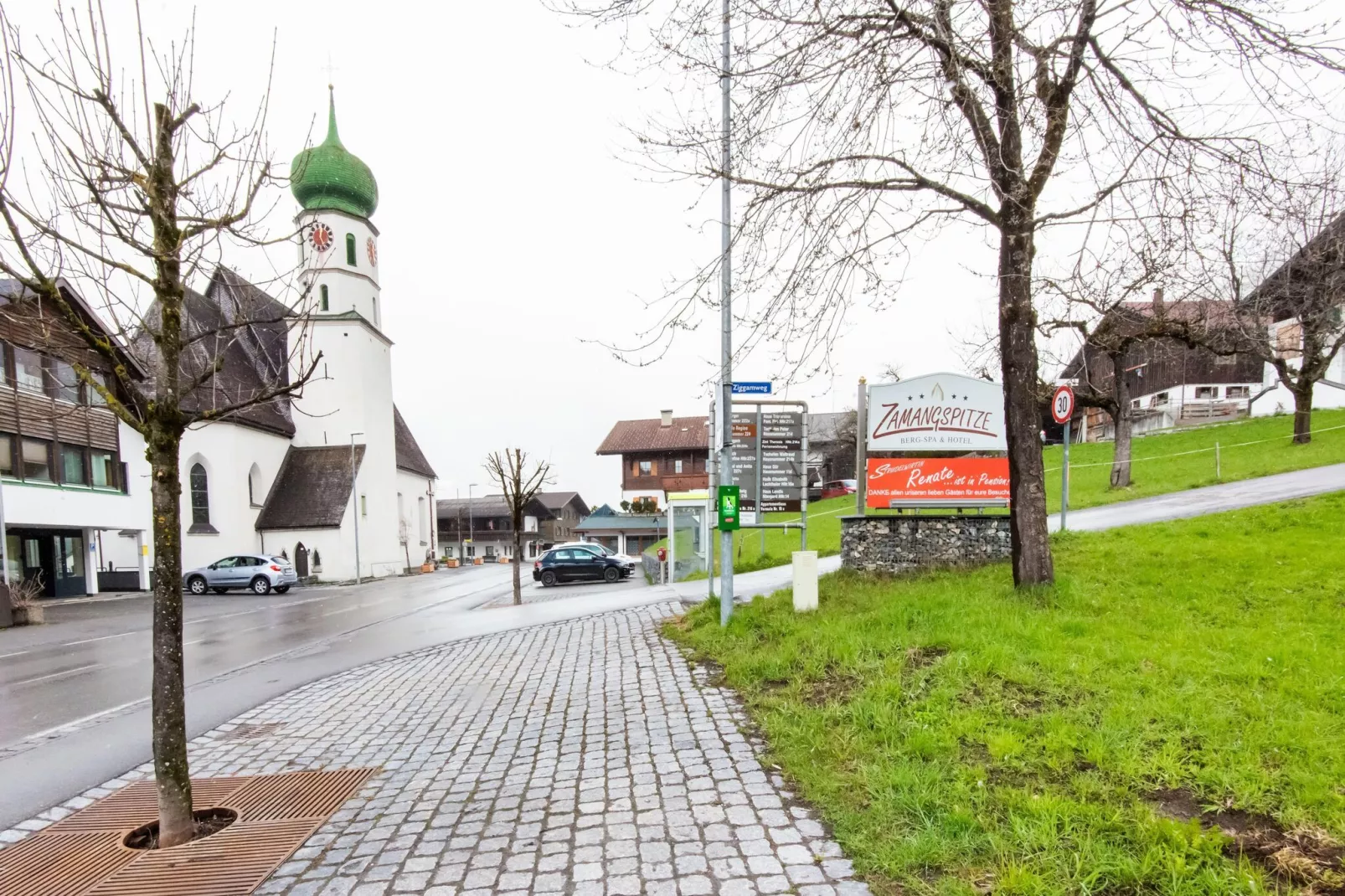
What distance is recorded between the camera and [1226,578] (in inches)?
287

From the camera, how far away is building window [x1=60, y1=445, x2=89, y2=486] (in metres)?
26.9

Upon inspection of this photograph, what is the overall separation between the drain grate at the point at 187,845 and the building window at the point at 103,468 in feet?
98.3

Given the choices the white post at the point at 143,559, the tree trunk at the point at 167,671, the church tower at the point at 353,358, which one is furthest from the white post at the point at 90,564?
the tree trunk at the point at 167,671

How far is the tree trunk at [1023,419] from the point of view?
25.7ft

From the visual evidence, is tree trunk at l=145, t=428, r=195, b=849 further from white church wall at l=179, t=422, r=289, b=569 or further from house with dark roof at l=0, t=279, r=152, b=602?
white church wall at l=179, t=422, r=289, b=569

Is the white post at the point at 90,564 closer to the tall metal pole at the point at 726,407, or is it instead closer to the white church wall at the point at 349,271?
the white church wall at the point at 349,271

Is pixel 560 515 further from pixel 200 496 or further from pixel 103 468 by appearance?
pixel 103 468

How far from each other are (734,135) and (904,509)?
6.79 metres

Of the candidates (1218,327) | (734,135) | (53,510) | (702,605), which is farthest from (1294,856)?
(53,510)

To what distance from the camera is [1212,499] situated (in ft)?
50.7

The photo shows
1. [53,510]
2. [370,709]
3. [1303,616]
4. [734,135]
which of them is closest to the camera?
[1303,616]

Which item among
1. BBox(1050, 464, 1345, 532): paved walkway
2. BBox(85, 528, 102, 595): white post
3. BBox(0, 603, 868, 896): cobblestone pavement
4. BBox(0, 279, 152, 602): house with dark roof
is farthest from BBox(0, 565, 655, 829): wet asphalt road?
BBox(1050, 464, 1345, 532): paved walkway

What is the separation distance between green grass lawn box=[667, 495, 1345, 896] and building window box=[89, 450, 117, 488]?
31246 millimetres

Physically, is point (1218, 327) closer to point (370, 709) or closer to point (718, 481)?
point (718, 481)
